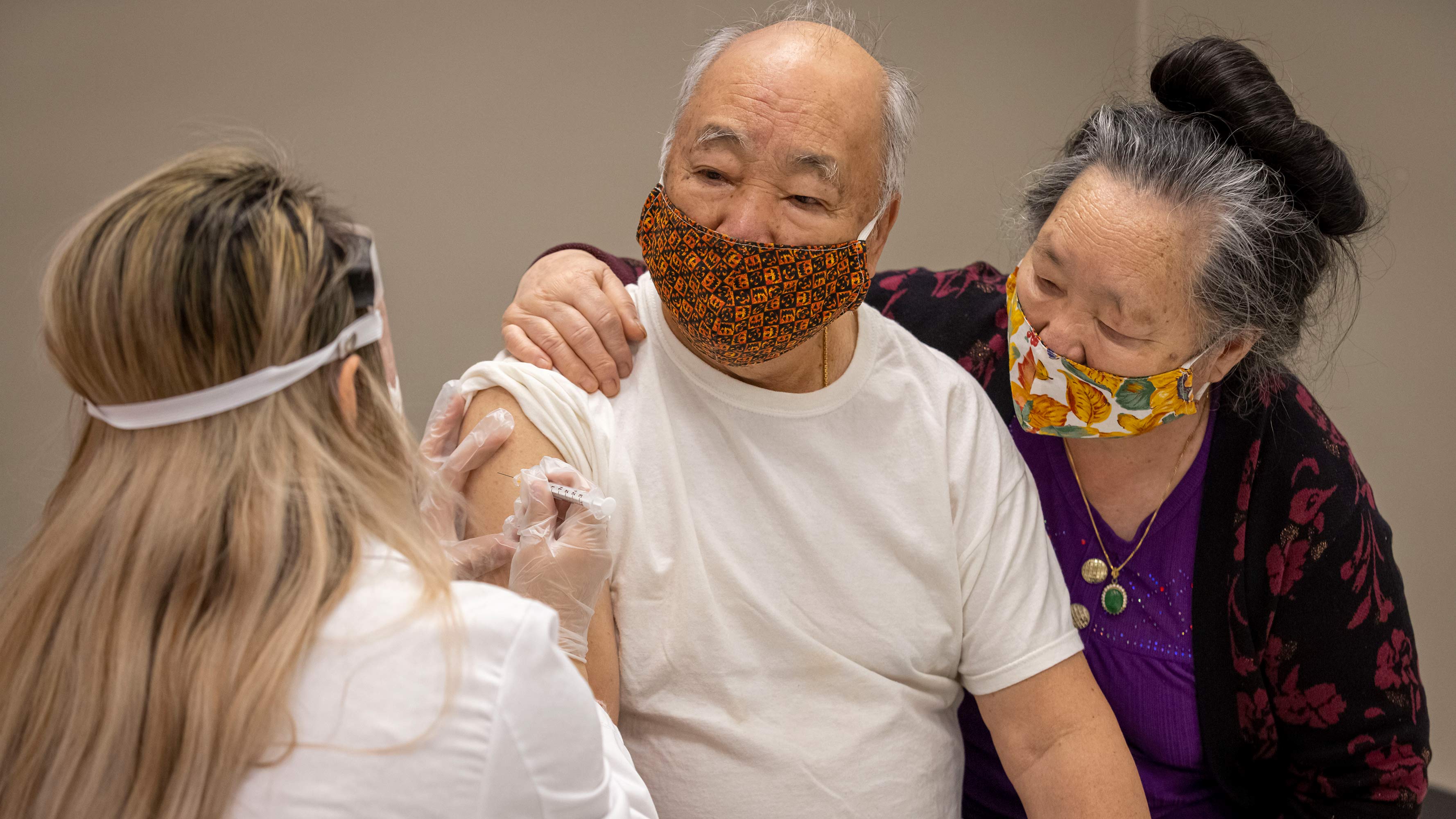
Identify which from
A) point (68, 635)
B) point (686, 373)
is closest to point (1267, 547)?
point (686, 373)

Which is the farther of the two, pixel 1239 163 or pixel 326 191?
pixel 1239 163

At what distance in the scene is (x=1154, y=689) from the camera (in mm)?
1798

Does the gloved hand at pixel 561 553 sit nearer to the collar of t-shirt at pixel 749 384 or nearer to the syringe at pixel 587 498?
the syringe at pixel 587 498

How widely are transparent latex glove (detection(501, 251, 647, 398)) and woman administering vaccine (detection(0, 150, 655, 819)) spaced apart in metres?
0.58

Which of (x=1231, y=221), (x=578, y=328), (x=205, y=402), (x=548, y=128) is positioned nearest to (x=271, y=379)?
(x=205, y=402)

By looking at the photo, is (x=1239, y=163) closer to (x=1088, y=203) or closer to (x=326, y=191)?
(x=1088, y=203)

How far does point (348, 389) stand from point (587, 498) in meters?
0.41

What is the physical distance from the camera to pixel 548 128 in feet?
8.76

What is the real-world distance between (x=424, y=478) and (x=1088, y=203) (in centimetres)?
107

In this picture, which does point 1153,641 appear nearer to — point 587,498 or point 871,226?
point 871,226

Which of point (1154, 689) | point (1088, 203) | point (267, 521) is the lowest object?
point (1154, 689)

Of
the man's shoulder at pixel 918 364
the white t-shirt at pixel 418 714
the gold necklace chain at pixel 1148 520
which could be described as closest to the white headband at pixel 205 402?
the white t-shirt at pixel 418 714

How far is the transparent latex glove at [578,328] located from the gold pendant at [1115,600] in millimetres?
892

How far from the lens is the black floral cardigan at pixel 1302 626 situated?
1711mm
